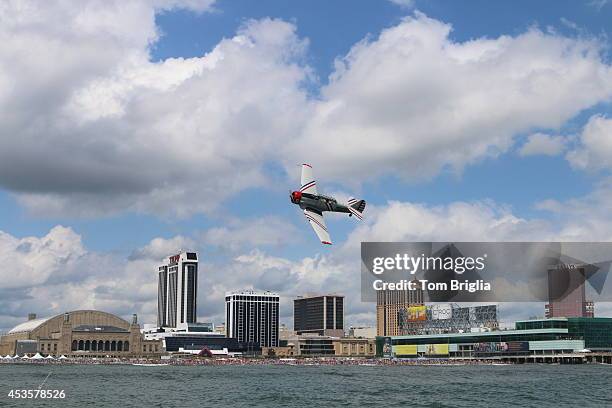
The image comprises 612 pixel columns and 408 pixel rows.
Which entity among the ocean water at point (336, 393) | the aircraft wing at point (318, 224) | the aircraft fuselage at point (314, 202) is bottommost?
the ocean water at point (336, 393)

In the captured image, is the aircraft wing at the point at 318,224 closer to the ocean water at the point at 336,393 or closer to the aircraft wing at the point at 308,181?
the aircraft wing at the point at 308,181

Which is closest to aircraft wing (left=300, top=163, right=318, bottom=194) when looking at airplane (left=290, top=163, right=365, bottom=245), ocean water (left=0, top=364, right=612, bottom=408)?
airplane (left=290, top=163, right=365, bottom=245)

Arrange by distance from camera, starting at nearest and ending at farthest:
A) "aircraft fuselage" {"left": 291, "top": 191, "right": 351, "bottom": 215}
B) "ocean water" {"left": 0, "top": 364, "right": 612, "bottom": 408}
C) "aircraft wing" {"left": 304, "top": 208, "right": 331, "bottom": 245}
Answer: "aircraft wing" {"left": 304, "top": 208, "right": 331, "bottom": 245} → "aircraft fuselage" {"left": 291, "top": 191, "right": 351, "bottom": 215} → "ocean water" {"left": 0, "top": 364, "right": 612, "bottom": 408}

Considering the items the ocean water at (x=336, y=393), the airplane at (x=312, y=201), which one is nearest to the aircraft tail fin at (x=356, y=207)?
the airplane at (x=312, y=201)

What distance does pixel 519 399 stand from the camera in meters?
106

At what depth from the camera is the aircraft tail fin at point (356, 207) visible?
89750mm

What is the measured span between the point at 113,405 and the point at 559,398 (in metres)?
62.3

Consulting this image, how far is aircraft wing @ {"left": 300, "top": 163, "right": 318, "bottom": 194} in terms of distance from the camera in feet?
284

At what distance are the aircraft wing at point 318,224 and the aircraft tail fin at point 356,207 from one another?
15.6ft

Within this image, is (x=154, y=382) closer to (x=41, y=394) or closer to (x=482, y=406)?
(x=41, y=394)

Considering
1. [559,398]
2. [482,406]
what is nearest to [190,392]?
[482,406]

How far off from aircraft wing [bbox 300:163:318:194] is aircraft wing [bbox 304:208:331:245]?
2320 millimetres

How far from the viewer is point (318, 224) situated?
3327 inches

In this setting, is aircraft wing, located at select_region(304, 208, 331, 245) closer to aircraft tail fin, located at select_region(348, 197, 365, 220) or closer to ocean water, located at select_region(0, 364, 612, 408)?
aircraft tail fin, located at select_region(348, 197, 365, 220)
